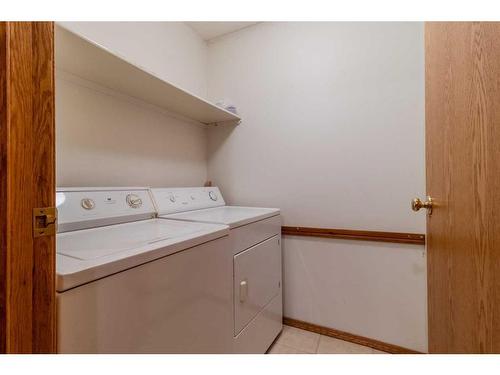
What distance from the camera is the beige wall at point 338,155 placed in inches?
56.6

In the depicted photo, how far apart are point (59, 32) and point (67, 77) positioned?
0.37 metres

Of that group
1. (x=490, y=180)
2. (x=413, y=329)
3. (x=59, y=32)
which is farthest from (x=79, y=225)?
(x=413, y=329)

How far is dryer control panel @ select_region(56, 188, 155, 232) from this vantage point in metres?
0.96

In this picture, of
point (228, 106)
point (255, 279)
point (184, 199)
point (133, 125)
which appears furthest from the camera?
point (228, 106)

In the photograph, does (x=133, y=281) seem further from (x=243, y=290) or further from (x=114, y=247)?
(x=243, y=290)

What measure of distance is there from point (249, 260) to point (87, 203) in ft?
2.76

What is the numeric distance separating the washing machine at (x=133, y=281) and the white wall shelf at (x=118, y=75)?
60cm

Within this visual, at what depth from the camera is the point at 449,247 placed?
677mm

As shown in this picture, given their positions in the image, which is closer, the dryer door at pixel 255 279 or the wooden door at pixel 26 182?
the wooden door at pixel 26 182


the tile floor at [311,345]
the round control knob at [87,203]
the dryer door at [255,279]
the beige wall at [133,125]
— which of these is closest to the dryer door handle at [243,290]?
the dryer door at [255,279]

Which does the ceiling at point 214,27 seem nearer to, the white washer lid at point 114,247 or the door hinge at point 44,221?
the white washer lid at point 114,247

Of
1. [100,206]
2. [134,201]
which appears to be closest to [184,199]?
[134,201]

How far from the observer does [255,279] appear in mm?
1348

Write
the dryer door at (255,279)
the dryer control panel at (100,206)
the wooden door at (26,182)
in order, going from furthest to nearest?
the dryer door at (255,279), the dryer control panel at (100,206), the wooden door at (26,182)
